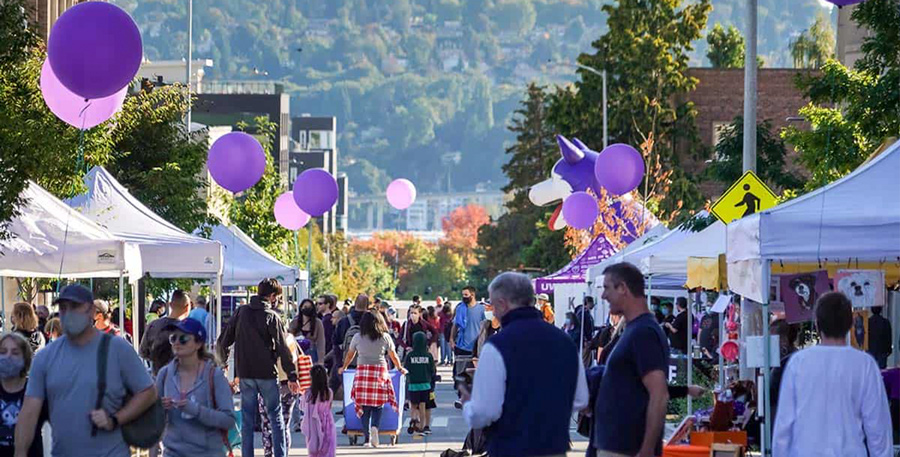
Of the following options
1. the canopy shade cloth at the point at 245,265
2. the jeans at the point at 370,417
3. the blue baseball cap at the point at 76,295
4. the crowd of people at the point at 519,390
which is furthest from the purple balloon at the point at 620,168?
the blue baseball cap at the point at 76,295

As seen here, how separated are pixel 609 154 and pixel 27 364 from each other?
72.6 ft

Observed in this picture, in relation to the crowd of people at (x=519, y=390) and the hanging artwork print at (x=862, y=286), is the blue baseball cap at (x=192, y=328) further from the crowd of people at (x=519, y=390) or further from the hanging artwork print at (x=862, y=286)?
the hanging artwork print at (x=862, y=286)

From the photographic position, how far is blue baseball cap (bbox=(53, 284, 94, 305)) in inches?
373

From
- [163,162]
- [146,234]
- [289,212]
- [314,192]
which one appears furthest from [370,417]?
[163,162]

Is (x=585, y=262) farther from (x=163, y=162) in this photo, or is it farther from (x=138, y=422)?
(x=138, y=422)

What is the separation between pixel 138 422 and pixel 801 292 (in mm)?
7238

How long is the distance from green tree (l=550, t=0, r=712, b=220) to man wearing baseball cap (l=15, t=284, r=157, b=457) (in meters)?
59.0

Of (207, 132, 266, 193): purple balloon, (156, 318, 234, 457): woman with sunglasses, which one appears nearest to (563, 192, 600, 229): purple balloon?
(207, 132, 266, 193): purple balloon

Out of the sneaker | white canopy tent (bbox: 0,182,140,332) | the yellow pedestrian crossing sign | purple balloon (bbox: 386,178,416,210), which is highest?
purple balloon (bbox: 386,178,416,210)

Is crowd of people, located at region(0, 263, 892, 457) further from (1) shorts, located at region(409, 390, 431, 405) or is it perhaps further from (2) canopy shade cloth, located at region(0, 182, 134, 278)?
(1) shorts, located at region(409, 390, 431, 405)

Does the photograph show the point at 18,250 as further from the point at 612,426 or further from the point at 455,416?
the point at 455,416

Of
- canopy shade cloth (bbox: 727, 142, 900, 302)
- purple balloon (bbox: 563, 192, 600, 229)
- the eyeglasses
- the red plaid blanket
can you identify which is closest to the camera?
the eyeglasses

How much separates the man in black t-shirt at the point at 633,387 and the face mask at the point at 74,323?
2.87m

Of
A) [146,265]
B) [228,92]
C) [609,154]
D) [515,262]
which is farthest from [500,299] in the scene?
[228,92]
